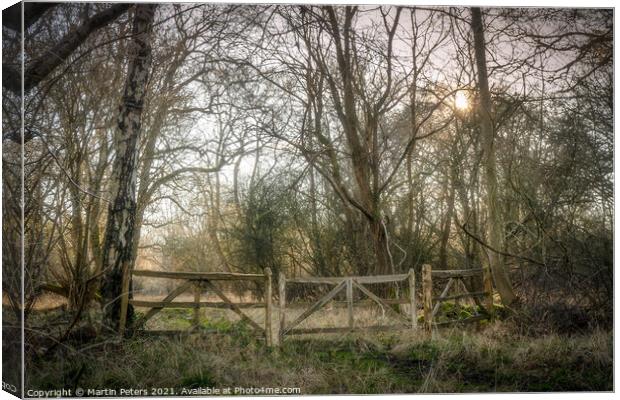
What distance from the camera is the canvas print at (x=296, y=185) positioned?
14.8 feet

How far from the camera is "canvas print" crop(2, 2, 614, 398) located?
177 inches

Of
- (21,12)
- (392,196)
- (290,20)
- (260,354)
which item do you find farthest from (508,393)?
(21,12)

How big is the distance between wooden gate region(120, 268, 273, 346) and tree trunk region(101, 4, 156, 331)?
0.15m

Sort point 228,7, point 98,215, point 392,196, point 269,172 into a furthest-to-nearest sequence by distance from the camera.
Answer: point 392,196 → point 269,172 → point 98,215 → point 228,7

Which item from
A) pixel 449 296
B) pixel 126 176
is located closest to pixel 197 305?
pixel 126 176

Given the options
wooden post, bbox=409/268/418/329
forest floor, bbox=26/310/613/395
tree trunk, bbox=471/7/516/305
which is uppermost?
tree trunk, bbox=471/7/516/305

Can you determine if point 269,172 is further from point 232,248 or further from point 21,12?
point 21,12

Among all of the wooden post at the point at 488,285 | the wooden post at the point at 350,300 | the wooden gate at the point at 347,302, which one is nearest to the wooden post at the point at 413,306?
the wooden gate at the point at 347,302

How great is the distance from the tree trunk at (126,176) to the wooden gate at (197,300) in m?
0.15

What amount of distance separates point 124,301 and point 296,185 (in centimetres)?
276

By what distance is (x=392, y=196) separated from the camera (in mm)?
7125

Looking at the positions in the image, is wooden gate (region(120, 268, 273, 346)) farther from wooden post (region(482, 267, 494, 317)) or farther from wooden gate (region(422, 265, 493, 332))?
wooden post (region(482, 267, 494, 317))

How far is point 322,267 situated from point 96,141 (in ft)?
11.8

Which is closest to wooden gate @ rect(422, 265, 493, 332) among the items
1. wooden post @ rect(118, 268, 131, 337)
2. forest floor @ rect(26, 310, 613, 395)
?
forest floor @ rect(26, 310, 613, 395)
